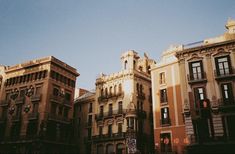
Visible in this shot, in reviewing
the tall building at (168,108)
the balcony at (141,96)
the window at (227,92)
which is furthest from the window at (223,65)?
the balcony at (141,96)

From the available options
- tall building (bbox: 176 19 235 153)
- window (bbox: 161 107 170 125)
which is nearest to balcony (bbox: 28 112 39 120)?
window (bbox: 161 107 170 125)

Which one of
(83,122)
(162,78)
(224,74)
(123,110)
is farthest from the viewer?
(83,122)

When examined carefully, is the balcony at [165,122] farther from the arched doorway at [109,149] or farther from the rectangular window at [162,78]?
the arched doorway at [109,149]

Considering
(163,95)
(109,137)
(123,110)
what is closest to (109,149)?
(109,137)

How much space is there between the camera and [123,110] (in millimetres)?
44656

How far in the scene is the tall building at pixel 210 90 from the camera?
27.6m

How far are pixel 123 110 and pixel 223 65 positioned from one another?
19.9 meters

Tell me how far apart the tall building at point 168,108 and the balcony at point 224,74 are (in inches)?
234

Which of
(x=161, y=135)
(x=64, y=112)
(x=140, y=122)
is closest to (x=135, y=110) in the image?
(x=140, y=122)

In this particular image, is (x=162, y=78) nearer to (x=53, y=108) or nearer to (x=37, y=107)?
(x=53, y=108)

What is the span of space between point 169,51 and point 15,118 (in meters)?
31.9

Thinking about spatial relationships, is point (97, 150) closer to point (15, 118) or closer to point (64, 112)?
point (64, 112)

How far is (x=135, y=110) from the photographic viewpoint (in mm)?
43344

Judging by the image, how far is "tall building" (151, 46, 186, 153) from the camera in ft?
107
